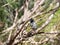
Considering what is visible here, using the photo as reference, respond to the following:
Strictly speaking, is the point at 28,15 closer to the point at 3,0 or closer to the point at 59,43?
the point at 3,0

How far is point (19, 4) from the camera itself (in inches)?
124

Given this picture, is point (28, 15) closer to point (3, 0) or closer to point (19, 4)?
point (3, 0)

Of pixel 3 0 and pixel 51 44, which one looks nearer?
pixel 3 0

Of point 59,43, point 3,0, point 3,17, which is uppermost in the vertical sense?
point 3,0

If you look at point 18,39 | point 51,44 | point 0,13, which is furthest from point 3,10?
point 18,39

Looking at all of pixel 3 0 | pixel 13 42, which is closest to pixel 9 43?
pixel 13 42

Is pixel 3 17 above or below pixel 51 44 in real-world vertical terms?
above

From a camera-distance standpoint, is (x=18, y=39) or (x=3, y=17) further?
(x=3, y=17)

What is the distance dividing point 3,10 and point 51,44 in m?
0.91

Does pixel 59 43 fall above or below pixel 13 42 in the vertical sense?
below

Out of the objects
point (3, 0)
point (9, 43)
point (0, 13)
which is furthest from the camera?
point (0, 13)

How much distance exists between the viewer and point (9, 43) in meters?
0.70

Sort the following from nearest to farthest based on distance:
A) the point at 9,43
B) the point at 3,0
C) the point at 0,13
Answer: the point at 9,43, the point at 3,0, the point at 0,13

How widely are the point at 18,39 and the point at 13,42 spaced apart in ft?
0.26
